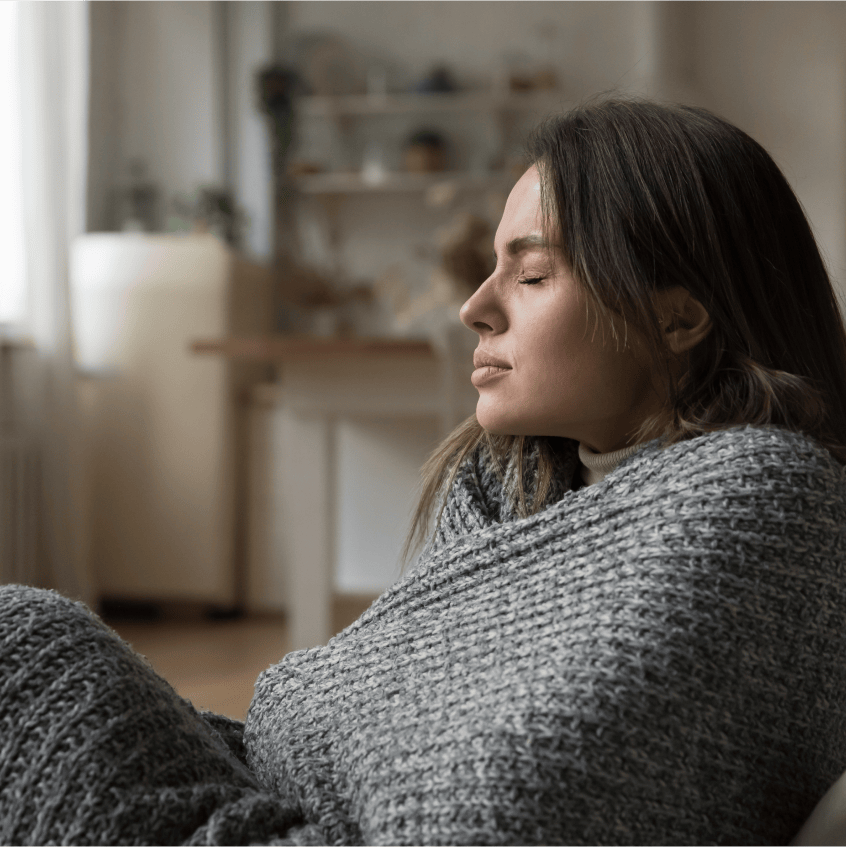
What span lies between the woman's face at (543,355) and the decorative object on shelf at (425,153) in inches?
121

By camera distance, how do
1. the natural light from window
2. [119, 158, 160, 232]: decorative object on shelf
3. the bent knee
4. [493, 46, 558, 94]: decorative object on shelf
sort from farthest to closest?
[493, 46, 558, 94]: decorative object on shelf
[119, 158, 160, 232]: decorative object on shelf
the natural light from window
the bent knee

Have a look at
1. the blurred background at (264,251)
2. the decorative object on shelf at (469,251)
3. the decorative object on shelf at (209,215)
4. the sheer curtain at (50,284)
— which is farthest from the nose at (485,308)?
the decorative object on shelf at (209,215)

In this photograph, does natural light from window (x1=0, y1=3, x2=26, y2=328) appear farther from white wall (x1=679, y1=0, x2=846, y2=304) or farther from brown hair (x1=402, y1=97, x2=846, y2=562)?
white wall (x1=679, y1=0, x2=846, y2=304)

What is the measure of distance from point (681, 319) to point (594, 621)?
0.25 metres

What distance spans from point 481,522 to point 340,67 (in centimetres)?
343

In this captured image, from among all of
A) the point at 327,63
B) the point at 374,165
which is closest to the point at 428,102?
the point at 374,165

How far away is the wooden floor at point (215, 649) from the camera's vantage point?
7.03ft

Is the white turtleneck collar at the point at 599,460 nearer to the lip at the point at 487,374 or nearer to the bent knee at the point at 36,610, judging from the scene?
the lip at the point at 487,374

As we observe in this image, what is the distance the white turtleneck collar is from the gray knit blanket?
84 mm

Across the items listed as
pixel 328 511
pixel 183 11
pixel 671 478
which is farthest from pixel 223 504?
pixel 671 478

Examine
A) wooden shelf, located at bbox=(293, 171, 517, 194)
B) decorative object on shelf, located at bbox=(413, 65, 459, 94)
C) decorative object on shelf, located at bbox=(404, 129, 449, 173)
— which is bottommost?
wooden shelf, located at bbox=(293, 171, 517, 194)

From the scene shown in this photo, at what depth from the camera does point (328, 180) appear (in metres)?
3.71

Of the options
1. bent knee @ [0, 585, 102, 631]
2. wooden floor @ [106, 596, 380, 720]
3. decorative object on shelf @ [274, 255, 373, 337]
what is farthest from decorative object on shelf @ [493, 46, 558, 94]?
bent knee @ [0, 585, 102, 631]

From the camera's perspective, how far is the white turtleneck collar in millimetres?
703
